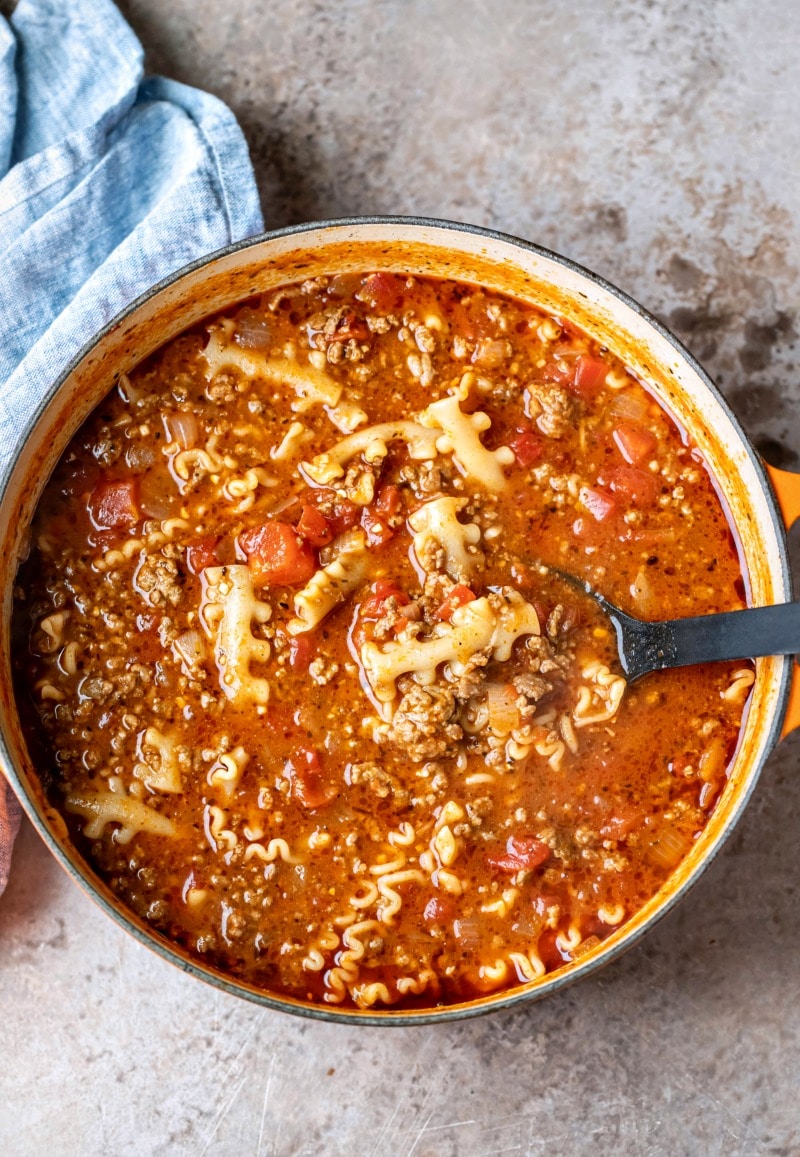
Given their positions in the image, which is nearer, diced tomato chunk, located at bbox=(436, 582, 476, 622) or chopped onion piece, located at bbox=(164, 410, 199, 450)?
diced tomato chunk, located at bbox=(436, 582, 476, 622)

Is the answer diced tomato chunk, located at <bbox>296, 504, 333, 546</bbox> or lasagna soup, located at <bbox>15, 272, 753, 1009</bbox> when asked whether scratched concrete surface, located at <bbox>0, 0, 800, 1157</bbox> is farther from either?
diced tomato chunk, located at <bbox>296, 504, 333, 546</bbox>

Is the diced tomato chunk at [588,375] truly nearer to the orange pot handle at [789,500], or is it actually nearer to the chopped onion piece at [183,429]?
the orange pot handle at [789,500]

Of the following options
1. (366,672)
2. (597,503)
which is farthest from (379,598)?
(597,503)

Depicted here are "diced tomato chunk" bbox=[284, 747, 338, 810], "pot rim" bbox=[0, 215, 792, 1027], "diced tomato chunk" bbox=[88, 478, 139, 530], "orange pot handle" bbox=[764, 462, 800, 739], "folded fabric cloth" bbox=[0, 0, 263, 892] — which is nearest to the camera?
"pot rim" bbox=[0, 215, 792, 1027]

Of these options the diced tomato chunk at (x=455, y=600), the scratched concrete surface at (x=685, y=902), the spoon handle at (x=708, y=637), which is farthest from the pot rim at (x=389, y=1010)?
the diced tomato chunk at (x=455, y=600)

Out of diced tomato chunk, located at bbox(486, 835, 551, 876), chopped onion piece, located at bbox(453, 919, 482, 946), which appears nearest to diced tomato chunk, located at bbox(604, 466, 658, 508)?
diced tomato chunk, located at bbox(486, 835, 551, 876)

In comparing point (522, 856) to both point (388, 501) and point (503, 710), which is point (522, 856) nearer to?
point (503, 710)

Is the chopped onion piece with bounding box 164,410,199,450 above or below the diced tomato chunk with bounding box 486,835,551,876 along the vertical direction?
above
